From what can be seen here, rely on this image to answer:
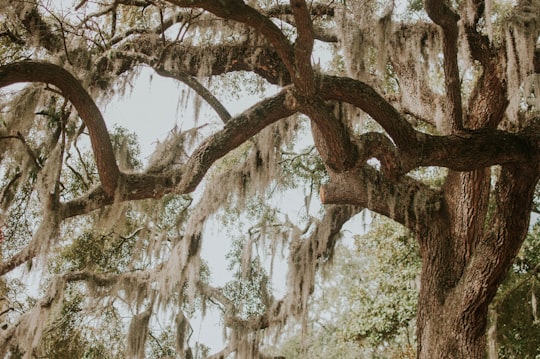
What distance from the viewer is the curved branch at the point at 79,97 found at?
10.9 feet

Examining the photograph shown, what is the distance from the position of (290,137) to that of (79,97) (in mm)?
2147

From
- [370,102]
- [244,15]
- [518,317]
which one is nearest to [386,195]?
[370,102]

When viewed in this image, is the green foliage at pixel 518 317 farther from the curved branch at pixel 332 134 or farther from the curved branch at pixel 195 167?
the curved branch at pixel 195 167

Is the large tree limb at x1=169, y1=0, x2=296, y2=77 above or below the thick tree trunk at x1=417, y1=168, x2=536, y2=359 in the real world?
above

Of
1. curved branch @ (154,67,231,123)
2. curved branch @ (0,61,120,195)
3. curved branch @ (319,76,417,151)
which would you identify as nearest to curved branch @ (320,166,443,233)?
curved branch @ (319,76,417,151)

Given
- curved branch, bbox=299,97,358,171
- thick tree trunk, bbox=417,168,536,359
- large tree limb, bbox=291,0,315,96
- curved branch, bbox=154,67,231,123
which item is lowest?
thick tree trunk, bbox=417,168,536,359

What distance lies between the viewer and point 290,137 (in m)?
5.23

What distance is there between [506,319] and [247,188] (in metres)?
3.39

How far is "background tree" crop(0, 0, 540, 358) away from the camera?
3885mm

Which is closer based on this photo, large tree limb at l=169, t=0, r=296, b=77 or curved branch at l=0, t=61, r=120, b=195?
large tree limb at l=169, t=0, r=296, b=77

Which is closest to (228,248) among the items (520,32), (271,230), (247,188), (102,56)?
(271,230)

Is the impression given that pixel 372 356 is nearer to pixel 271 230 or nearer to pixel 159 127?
pixel 271 230

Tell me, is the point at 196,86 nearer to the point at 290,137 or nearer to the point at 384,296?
the point at 290,137

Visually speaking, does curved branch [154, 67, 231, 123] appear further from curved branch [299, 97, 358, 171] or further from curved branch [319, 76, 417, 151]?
curved branch [319, 76, 417, 151]
